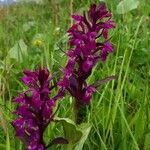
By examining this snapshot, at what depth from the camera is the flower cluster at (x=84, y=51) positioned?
1.49 meters

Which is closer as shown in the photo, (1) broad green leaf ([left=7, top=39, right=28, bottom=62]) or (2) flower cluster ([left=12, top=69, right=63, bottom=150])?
(2) flower cluster ([left=12, top=69, right=63, bottom=150])

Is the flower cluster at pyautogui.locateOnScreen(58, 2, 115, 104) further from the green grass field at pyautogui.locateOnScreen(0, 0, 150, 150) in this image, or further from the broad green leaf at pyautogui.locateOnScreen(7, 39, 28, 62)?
the broad green leaf at pyautogui.locateOnScreen(7, 39, 28, 62)

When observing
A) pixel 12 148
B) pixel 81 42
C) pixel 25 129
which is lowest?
pixel 12 148

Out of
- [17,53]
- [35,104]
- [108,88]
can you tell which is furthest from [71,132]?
[17,53]

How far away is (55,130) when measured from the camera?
1.87 m

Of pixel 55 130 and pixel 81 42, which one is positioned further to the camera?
pixel 55 130

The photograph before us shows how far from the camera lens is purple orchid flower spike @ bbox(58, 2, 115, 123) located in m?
1.49

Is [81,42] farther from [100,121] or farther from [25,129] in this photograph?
[100,121]

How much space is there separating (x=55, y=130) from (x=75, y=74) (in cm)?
39

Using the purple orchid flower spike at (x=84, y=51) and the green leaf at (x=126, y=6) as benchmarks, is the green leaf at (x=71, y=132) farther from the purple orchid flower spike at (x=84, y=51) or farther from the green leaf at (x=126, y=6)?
the green leaf at (x=126, y=6)

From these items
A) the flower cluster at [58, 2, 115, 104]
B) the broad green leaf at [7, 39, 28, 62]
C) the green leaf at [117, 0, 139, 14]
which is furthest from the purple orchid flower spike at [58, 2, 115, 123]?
the green leaf at [117, 0, 139, 14]

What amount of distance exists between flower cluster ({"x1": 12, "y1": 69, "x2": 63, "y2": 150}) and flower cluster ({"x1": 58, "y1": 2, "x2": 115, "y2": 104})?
11 cm

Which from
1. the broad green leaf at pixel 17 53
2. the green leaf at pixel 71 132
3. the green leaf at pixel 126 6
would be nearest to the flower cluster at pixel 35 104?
the green leaf at pixel 71 132

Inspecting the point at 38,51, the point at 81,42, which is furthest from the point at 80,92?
the point at 38,51
